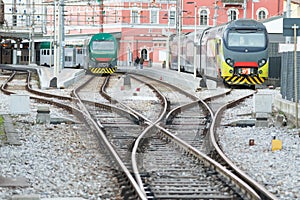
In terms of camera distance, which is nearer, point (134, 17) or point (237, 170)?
point (237, 170)

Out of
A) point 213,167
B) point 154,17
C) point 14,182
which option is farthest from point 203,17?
point 14,182

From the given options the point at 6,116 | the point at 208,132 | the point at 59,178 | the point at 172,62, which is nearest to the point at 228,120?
the point at 208,132

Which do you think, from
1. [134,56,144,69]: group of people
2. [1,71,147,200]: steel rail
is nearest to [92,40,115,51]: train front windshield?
[134,56,144,69]: group of people

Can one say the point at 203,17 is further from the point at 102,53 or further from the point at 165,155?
the point at 165,155

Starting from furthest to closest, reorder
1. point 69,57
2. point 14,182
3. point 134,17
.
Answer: point 134,17
point 69,57
point 14,182

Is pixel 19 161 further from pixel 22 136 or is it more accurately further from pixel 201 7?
pixel 201 7

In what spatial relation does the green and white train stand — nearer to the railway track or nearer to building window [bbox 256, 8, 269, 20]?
the railway track

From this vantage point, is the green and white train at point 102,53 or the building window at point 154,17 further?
the building window at point 154,17

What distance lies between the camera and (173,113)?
2208 cm

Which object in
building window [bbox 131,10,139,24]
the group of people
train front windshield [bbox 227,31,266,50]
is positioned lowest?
the group of people

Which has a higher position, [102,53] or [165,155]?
[102,53]

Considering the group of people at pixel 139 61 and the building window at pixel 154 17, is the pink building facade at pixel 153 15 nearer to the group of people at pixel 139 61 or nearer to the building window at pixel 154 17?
the building window at pixel 154 17

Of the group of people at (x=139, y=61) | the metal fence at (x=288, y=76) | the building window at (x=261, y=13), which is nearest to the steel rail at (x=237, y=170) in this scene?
the metal fence at (x=288, y=76)

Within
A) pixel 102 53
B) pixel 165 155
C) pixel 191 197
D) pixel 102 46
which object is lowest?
pixel 165 155
